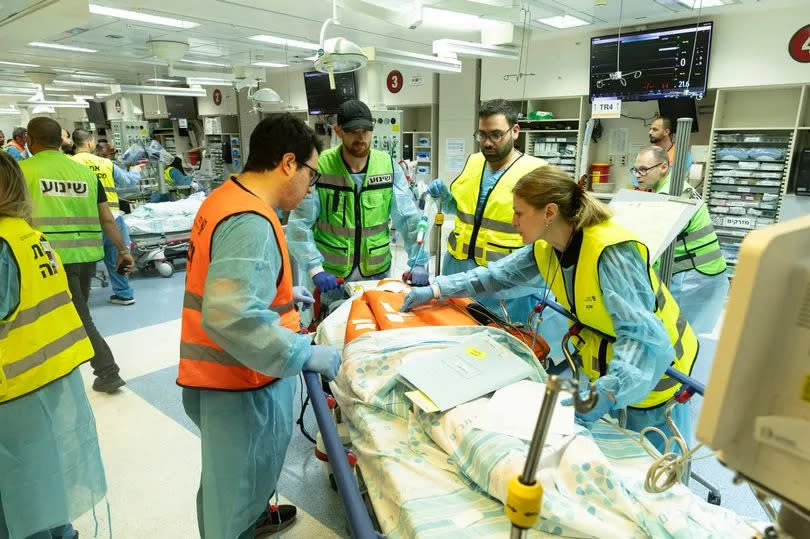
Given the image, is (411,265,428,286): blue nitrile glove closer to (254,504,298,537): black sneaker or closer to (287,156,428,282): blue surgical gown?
(287,156,428,282): blue surgical gown

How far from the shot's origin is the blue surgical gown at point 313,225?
2678mm

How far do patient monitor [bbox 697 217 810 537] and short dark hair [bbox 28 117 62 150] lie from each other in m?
3.69

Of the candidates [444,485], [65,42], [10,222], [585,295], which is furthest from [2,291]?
[65,42]

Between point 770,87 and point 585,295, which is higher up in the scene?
point 770,87

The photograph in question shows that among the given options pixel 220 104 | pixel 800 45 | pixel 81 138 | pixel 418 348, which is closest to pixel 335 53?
pixel 418 348

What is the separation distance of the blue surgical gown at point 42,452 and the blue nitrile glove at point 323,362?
961 millimetres

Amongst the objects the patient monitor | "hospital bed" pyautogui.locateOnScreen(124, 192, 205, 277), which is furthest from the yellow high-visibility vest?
the patient monitor

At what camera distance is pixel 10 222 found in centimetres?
160

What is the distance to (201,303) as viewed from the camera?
4.91ft

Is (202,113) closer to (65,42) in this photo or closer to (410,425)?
(65,42)

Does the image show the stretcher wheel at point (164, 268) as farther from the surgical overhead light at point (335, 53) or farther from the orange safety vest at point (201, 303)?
the orange safety vest at point (201, 303)

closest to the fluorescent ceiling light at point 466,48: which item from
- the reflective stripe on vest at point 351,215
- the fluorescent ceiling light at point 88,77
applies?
the reflective stripe on vest at point 351,215

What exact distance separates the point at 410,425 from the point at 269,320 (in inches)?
19.8

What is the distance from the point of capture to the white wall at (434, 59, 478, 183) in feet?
24.0
